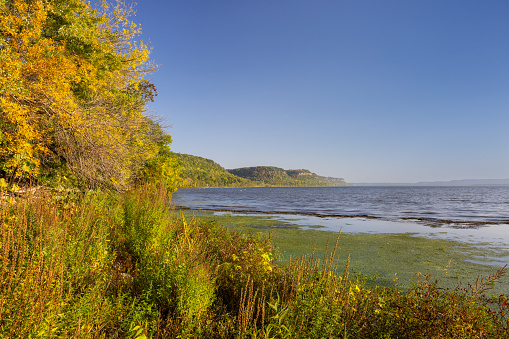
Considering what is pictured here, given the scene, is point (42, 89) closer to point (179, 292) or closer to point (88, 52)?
point (88, 52)

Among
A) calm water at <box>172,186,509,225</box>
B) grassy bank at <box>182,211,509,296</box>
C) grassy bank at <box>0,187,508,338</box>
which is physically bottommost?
calm water at <box>172,186,509,225</box>

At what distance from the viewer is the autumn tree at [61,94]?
722 cm

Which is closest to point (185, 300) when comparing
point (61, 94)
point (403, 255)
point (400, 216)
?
point (61, 94)

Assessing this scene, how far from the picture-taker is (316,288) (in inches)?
134

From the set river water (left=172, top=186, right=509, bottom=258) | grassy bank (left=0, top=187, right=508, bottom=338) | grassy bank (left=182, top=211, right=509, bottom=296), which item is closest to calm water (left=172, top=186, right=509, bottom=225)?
river water (left=172, top=186, right=509, bottom=258)

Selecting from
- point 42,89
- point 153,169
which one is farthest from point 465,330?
point 153,169

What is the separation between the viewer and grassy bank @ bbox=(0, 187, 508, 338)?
101 inches

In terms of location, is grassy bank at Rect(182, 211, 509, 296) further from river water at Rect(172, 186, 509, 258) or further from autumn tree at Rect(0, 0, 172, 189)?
autumn tree at Rect(0, 0, 172, 189)

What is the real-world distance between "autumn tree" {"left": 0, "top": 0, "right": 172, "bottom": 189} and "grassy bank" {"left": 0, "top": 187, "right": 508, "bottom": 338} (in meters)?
3.19

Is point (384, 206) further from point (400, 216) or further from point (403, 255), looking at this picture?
point (403, 255)

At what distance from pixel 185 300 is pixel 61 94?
7205 millimetres

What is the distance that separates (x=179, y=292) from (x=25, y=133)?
6.61m

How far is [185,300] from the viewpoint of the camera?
141 inches

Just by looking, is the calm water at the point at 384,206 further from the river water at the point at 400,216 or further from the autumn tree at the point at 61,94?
the autumn tree at the point at 61,94
